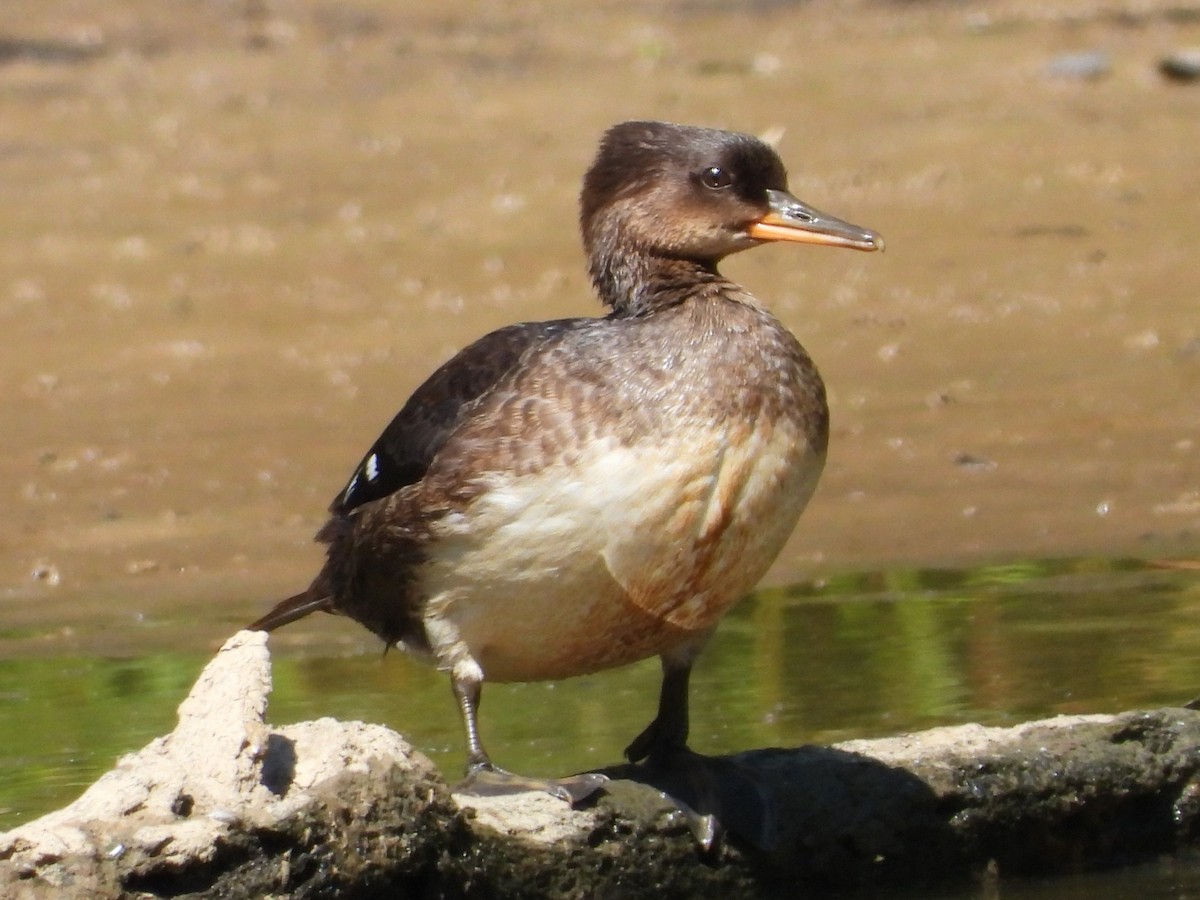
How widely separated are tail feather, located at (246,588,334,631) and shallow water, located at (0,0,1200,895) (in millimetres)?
464

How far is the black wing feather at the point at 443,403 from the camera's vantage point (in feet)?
16.1

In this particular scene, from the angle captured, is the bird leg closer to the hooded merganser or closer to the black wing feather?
the hooded merganser

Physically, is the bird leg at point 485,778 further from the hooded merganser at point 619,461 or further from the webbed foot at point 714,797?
the webbed foot at point 714,797

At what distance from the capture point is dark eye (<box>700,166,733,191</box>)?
5.12 metres

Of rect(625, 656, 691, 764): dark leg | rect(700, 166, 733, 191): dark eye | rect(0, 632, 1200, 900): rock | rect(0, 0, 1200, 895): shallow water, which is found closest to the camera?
rect(0, 632, 1200, 900): rock

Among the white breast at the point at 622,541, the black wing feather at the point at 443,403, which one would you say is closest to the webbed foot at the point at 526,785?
the white breast at the point at 622,541

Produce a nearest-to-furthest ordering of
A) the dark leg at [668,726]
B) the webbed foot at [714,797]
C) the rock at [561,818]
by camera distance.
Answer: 1. the rock at [561,818]
2. the webbed foot at [714,797]
3. the dark leg at [668,726]

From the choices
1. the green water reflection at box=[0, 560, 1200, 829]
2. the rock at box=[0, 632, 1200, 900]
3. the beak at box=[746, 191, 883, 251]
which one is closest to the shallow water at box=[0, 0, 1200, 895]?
the green water reflection at box=[0, 560, 1200, 829]

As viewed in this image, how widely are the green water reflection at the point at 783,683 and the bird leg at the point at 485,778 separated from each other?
1.88 ft

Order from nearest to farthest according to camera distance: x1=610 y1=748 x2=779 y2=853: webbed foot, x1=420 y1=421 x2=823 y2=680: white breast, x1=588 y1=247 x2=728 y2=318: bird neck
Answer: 1. x1=420 y1=421 x2=823 y2=680: white breast
2. x1=610 y1=748 x2=779 y2=853: webbed foot
3. x1=588 y1=247 x2=728 y2=318: bird neck

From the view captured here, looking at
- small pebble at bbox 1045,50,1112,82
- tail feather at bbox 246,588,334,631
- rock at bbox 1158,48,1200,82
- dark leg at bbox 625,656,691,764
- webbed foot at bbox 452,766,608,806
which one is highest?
small pebble at bbox 1045,50,1112,82

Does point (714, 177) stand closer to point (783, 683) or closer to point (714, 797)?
point (714, 797)

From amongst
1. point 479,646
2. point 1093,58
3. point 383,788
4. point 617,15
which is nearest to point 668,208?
point 479,646

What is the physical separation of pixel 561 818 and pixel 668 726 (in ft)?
1.62
